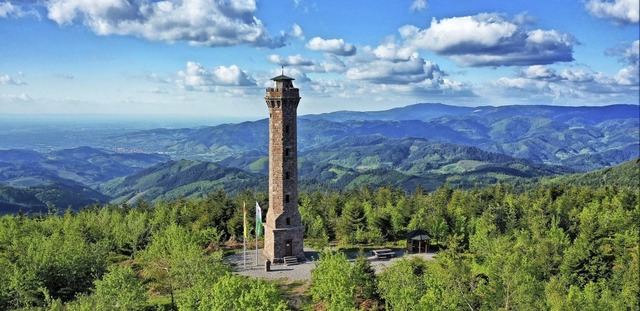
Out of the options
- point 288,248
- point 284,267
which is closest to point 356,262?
point 284,267

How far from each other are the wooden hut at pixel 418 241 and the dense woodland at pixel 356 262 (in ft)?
11.6

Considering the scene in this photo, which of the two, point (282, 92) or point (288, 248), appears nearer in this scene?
point (282, 92)

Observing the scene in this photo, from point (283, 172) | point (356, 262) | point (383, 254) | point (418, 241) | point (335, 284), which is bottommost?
point (383, 254)

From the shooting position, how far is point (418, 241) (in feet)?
195

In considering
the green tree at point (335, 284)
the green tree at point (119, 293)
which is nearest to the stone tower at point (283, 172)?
the green tree at point (335, 284)

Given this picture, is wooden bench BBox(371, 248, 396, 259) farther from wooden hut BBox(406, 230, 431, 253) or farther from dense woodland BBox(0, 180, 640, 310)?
dense woodland BBox(0, 180, 640, 310)

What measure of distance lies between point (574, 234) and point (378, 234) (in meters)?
28.5

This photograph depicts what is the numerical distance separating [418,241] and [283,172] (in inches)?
839

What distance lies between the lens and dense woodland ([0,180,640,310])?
32875 millimetres

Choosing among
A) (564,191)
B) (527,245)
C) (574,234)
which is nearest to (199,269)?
(527,245)

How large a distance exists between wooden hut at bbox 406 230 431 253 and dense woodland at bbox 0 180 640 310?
3543 mm

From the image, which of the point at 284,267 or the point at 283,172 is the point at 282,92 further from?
the point at 284,267

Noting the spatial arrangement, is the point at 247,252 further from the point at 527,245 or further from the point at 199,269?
the point at 527,245

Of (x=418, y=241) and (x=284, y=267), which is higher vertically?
(x=418, y=241)
